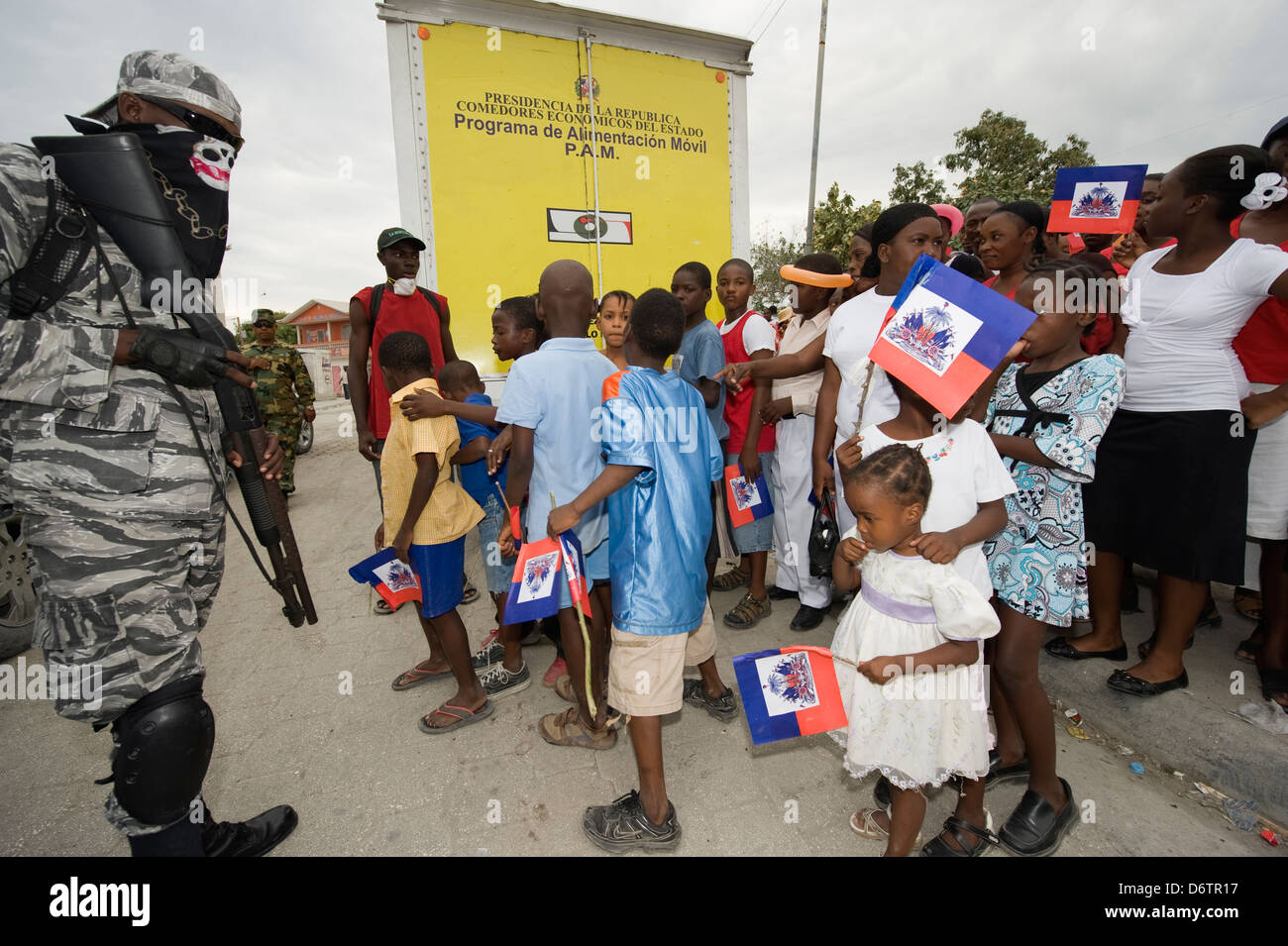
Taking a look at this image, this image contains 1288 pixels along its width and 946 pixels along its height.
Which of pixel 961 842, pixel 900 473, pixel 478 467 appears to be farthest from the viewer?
pixel 478 467

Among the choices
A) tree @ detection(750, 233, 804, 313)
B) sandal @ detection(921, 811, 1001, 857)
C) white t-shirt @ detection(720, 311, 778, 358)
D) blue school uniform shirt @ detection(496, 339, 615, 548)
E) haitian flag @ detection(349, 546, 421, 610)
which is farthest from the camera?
tree @ detection(750, 233, 804, 313)

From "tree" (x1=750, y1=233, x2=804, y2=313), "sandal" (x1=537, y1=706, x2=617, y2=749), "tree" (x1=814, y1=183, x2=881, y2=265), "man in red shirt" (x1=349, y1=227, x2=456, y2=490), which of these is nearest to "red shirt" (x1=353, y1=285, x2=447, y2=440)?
"man in red shirt" (x1=349, y1=227, x2=456, y2=490)

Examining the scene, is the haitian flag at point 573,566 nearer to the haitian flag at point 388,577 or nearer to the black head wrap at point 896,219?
the haitian flag at point 388,577

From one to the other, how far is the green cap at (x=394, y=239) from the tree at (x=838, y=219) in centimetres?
1274

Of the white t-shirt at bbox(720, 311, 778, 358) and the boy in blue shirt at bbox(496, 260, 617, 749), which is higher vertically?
the white t-shirt at bbox(720, 311, 778, 358)

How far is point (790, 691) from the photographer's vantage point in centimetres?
178

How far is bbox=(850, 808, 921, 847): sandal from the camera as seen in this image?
6.62ft

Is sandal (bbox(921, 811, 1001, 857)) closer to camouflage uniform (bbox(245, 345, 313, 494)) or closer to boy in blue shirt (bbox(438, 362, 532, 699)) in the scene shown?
boy in blue shirt (bbox(438, 362, 532, 699))

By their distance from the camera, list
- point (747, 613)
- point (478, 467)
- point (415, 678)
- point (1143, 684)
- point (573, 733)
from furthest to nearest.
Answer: point (747, 613)
point (478, 467)
point (415, 678)
point (573, 733)
point (1143, 684)

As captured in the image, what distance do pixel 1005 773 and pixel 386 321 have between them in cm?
386

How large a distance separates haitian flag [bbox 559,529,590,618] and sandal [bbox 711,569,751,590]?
2065 millimetres

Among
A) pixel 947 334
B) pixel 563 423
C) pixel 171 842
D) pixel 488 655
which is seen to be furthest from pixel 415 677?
pixel 947 334

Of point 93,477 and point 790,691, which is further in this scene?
point 790,691

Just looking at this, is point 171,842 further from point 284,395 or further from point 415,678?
point 284,395
